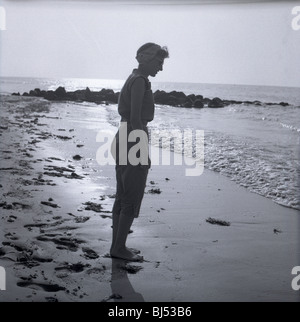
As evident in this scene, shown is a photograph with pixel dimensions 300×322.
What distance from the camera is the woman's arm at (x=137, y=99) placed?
2242mm

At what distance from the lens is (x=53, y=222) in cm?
294

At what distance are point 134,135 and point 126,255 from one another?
757mm

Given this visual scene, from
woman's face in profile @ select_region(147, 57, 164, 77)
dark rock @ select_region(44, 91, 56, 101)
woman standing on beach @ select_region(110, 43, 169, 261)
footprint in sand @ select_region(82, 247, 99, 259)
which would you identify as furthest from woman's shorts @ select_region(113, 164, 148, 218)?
dark rock @ select_region(44, 91, 56, 101)

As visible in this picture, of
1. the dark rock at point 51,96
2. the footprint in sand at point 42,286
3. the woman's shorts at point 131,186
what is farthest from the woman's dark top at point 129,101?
the dark rock at point 51,96

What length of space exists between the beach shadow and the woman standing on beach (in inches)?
3.2

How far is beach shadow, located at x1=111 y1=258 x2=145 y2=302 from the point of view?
1.96m

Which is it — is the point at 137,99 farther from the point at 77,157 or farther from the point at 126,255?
the point at 77,157

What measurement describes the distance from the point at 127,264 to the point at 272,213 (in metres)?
1.94

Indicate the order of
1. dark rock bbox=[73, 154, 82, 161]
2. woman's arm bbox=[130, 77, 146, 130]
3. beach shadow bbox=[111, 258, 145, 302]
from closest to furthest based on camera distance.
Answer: beach shadow bbox=[111, 258, 145, 302] → woman's arm bbox=[130, 77, 146, 130] → dark rock bbox=[73, 154, 82, 161]

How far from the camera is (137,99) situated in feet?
7.36

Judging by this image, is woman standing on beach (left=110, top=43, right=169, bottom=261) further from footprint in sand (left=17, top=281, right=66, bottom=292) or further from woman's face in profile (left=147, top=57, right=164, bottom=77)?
footprint in sand (left=17, top=281, right=66, bottom=292)

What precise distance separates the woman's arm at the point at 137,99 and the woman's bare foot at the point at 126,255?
31.6 inches

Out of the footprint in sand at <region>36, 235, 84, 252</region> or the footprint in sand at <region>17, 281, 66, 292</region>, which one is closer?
the footprint in sand at <region>17, 281, 66, 292</region>
